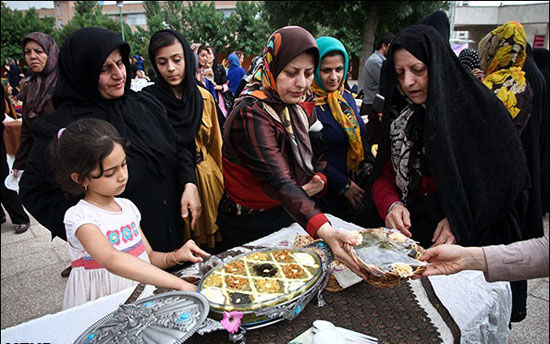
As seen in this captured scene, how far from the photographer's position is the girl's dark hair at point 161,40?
102 inches

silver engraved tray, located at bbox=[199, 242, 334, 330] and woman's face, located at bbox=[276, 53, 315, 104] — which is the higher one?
woman's face, located at bbox=[276, 53, 315, 104]

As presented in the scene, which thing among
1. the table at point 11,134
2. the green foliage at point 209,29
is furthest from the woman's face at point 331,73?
the green foliage at point 209,29

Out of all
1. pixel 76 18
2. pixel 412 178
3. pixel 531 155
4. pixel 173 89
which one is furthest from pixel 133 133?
pixel 76 18

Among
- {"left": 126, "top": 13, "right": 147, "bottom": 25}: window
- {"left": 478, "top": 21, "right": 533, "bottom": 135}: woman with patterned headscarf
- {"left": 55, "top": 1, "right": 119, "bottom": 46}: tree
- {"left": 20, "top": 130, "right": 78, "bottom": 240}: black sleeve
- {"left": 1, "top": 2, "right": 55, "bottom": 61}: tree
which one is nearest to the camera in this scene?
{"left": 20, "top": 130, "right": 78, "bottom": 240}: black sleeve

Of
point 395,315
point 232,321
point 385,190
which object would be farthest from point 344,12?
point 232,321

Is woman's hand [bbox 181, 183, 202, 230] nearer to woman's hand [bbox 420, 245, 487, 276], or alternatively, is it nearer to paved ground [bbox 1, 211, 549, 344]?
woman's hand [bbox 420, 245, 487, 276]

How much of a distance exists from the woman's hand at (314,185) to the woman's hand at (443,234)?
2.06 feet

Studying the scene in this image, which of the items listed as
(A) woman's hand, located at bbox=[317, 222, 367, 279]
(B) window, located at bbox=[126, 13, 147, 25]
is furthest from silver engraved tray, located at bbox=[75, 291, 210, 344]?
(B) window, located at bbox=[126, 13, 147, 25]

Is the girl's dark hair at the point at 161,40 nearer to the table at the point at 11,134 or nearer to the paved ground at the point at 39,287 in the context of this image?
the paved ground at the point at 39,287

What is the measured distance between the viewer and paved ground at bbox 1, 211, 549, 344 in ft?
8.28

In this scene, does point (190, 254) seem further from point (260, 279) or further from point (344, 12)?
point (344, 12)

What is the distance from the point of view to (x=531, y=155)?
2.17m

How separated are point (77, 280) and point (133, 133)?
805 millimetres

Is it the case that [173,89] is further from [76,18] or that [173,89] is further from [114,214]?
[76,18]
